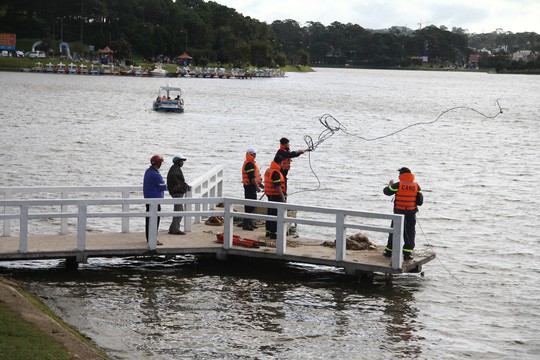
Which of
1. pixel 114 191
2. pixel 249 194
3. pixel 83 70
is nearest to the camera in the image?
pixel 114 191

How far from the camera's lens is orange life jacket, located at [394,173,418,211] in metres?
20.2

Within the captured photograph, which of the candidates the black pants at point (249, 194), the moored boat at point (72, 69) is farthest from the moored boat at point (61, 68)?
the black pants at point (249, 194)

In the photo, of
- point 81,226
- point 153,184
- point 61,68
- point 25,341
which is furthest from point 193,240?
point 61,68

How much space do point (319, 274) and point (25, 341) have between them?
925 centimetres

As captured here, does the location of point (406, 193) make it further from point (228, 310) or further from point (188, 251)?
point (188, 251)

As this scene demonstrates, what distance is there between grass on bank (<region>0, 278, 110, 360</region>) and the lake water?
1.64 meters

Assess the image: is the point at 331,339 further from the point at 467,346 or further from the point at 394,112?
the point at 394,112

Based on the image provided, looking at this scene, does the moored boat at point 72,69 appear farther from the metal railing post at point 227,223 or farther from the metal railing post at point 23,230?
the metal railing post at point 23,230

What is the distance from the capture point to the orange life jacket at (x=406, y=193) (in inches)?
797

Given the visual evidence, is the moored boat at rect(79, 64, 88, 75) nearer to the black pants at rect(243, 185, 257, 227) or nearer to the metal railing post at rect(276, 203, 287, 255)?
the black pants at rect(243, 185, 257, 227)

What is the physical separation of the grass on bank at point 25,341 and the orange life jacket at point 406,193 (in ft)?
24.9

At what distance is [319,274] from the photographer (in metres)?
21.9

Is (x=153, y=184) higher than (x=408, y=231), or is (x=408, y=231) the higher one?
(x=153, y=184)

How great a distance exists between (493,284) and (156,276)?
27.1ft
